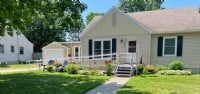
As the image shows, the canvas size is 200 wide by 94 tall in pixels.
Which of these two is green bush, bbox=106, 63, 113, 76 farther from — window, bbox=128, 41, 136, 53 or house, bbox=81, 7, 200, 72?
window, bbox=128, 41, 136, 53

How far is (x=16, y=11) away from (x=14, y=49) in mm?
27983

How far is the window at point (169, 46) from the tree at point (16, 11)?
32.2 feet

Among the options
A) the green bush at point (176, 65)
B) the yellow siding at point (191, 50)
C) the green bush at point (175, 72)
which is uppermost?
the yellow siding at point (191, 50)

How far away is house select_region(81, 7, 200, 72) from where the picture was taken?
1819 centimetres

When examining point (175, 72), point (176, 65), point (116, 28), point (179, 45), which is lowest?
point (175, 72)

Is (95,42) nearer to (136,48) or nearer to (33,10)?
(136,48)

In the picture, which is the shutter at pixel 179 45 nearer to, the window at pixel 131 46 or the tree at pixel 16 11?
the window at pixel 131 46

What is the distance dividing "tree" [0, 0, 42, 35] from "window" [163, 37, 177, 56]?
9.82 metres

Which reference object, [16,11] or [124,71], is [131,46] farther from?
[16,11]

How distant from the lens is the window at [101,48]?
20.8m

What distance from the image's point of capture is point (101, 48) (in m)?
21.0

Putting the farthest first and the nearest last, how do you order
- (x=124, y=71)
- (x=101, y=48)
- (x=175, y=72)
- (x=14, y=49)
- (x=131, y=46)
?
(x=14, y=49), (x=101, y=48), (x=131, y=46), (x=124, y=71), (x=175, y=72)

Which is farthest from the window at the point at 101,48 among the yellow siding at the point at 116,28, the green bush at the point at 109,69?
the green bush at the point at 109,69

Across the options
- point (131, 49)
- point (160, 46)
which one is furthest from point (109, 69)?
point (160, 46)
